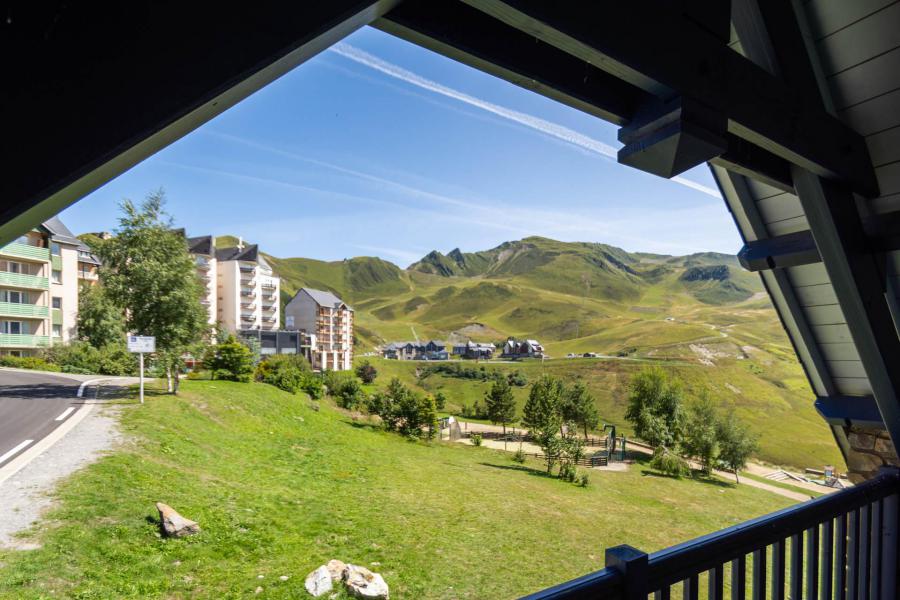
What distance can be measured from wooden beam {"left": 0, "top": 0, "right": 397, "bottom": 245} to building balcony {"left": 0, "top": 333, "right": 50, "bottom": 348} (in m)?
20.4

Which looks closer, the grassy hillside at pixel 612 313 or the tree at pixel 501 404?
the tree at pixel 501 404

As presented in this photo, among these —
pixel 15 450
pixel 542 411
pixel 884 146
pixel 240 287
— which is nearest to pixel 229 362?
pixel 15 450

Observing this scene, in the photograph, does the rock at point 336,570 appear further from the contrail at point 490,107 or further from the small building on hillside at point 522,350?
the small building on hillside at point 522,350

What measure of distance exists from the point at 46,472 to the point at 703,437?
20752 millimetres

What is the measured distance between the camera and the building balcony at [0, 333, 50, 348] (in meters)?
14.6

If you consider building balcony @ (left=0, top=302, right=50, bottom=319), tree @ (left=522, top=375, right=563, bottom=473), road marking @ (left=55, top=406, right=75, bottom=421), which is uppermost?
building balcony @ (left=0, top=302, right=50, bottom=319)

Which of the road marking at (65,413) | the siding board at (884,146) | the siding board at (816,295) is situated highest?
the siding board at (884,146)

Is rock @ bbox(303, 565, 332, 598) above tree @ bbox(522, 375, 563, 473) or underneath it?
above

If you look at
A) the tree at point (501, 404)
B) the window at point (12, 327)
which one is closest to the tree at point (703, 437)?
the tree at point (501, 404)

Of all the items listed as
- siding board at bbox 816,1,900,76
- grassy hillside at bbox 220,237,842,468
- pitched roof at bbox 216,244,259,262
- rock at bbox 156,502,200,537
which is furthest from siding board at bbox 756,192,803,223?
pitched roof at bbox 216,244,259,262

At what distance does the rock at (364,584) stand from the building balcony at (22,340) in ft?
56.3

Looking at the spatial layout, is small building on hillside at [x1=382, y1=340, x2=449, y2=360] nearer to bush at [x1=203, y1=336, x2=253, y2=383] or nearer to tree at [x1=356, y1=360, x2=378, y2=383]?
tree at [x1=356, y1=360, x2=378, y2=383]

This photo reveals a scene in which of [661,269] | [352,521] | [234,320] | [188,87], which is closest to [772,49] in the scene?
[188,87]

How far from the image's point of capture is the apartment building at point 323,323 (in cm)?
3850
